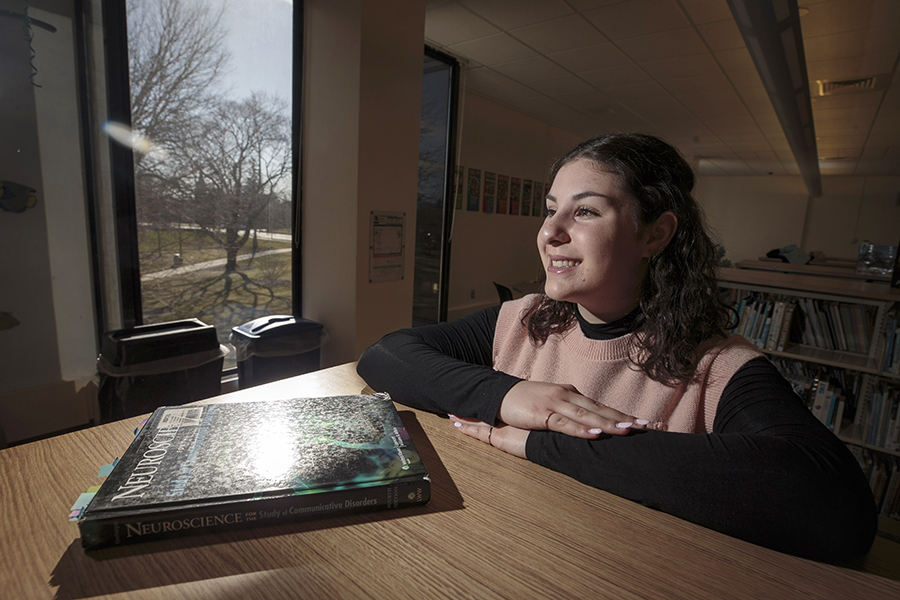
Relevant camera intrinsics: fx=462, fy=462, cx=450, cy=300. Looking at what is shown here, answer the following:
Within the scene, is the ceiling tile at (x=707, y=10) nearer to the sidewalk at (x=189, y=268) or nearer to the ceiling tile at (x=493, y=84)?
the ceiling tile at (x=493, y=84)

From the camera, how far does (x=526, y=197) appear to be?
6527 mm

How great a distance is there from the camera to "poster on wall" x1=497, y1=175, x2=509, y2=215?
589 cm

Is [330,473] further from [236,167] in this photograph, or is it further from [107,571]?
[236,167]

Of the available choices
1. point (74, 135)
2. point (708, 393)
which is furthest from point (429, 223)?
point (708, 393)

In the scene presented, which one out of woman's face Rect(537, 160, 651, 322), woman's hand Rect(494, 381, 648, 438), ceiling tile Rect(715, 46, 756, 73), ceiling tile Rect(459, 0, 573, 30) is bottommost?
woman's hand Rect(494, 381, 648, 438)

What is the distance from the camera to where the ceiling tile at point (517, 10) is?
309cm

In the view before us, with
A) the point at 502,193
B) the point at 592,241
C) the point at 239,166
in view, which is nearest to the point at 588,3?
the point at 239,166

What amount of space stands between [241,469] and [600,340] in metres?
0.79

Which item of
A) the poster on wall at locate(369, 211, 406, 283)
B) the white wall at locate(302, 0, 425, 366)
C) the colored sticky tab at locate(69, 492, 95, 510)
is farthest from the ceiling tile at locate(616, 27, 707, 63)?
the colored sticky tab at locate(69, 492, 95, 510)

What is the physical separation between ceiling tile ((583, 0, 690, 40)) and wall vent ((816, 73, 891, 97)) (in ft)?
7.10

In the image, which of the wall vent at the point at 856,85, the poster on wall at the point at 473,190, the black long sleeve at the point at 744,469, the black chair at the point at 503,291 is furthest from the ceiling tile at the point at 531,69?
the black long sleeve at the point at 744,469

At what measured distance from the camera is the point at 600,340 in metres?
1.06

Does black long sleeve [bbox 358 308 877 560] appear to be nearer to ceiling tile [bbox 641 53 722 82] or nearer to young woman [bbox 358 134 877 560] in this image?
young woman [bbox 358 134 877 560]

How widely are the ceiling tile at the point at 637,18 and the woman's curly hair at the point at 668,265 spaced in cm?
260
